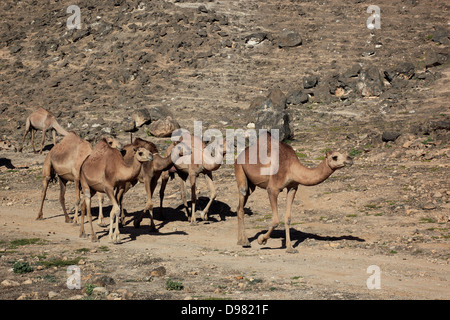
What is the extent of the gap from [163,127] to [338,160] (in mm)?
18104

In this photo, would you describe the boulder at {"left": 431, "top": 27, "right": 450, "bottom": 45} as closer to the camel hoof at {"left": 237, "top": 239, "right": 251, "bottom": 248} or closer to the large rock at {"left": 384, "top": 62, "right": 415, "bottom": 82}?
the large rock at {"left": 384, "top": 62, "right": 415, "bottom": 82}

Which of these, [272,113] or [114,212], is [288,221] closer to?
[114,212]

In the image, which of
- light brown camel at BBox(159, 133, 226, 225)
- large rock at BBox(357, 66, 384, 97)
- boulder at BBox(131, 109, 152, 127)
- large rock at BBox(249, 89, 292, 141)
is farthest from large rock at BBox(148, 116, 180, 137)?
light brown camel at BBox(159, 133, 226, 225)

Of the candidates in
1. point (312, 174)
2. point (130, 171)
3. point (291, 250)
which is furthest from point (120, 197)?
point (312, 174)

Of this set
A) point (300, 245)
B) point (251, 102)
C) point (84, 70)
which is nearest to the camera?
point (300, 245)

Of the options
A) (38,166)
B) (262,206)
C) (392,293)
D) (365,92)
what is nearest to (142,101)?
(38,166)

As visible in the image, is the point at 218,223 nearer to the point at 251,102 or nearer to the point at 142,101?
the point at 251,102

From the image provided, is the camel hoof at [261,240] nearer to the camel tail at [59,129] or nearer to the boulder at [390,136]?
the boulder at [390,136]

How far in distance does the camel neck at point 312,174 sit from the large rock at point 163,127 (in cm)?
1677

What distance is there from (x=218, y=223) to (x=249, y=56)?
24452 millimetres

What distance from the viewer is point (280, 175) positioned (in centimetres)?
1608

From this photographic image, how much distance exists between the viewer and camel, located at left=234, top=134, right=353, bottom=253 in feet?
50.0

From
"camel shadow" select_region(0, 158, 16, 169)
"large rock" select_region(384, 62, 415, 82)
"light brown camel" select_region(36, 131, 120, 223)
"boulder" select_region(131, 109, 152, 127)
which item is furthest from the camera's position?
"large rock" select_region(384, 62, 415, 82)

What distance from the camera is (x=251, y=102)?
35219mm
